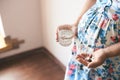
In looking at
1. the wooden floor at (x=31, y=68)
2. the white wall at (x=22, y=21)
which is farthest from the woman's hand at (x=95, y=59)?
the white wall at (x=22, y=21)

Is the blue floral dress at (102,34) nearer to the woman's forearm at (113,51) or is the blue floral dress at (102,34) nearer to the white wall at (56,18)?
the woman's forearm at (113,51)

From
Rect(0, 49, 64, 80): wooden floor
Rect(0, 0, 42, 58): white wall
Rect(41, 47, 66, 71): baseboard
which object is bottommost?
Rect(0, 49, 64, 80): wooden floor

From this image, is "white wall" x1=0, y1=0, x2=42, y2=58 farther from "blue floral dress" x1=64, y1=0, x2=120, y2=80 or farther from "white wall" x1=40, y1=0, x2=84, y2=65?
"blue floral dress" x1=64, y1=0, x2=120, y2=80

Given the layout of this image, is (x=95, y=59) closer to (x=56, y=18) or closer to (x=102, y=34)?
(x=102, y=34)

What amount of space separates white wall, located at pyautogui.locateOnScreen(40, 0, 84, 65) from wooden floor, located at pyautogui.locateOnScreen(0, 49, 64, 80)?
126 mm

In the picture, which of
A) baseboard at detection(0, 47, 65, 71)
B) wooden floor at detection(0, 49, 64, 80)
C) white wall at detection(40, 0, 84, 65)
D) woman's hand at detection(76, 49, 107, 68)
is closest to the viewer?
woman's hand at detection(76, 49, 107, 68)

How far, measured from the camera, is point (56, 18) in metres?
1.76

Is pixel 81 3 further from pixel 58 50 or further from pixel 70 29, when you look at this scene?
pixel 58 50

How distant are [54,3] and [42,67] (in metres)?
0.71

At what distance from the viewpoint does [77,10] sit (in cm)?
141

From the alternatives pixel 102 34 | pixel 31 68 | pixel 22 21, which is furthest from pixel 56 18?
pixel 102 34

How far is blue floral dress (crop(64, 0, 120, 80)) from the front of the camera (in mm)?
789

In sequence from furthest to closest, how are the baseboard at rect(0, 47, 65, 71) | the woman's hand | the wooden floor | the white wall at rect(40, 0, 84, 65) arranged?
the baseboard at rect(0, 47, 65, 71) < the wooden floor < the white wall at rect(40, 0, 84, 65) < the woman's hand

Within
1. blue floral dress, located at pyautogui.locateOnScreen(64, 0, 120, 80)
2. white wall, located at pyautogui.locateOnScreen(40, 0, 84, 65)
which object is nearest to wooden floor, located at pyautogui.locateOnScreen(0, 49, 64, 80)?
white wall, located at pyautogui.locateOnScreen(40, 0, 84, 65)
